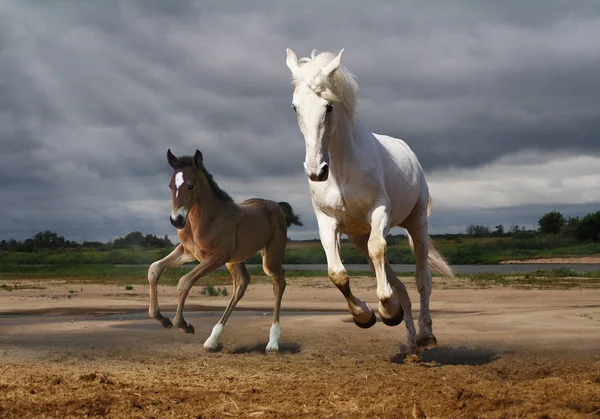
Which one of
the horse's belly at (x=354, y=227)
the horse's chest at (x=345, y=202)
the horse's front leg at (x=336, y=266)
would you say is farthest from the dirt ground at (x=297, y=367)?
the horse's chest at (x=345, y=202)

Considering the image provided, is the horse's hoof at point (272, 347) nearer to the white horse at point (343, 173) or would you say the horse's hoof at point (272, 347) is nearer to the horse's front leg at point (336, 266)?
the white horse at point (343, 173)

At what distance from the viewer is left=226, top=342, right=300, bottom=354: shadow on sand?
10.3 metres

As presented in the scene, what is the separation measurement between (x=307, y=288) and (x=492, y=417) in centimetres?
1946

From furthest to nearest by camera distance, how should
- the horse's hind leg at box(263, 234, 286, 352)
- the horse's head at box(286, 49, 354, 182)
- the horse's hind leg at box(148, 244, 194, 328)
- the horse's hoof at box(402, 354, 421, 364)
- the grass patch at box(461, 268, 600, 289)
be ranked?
the grass patch at box(461, 268, 600, 289), the horse's hind leg at box(263, 234, 286, 352), the horse's hind leg at box(148, 244, 194, 328), the horse's hoof at box(402, 354, 421, 364), the horse's head at box(286, 49, 354, 182)

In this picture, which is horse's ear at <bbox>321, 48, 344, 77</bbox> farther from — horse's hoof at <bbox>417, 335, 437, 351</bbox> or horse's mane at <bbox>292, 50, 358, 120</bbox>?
horse's hoof at <bbox>417, 335, 437, 351</bbox>

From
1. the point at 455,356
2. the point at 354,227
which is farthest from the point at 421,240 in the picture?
the point at 354,227

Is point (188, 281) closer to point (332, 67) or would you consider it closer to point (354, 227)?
point (354, 227)

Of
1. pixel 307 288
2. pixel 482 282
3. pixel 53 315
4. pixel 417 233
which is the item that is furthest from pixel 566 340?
pixel 482 282

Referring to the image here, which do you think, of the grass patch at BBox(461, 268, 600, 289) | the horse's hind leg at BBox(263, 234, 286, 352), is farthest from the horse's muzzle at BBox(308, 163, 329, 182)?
the grass patch at BBox(461, 268, 600, 289)

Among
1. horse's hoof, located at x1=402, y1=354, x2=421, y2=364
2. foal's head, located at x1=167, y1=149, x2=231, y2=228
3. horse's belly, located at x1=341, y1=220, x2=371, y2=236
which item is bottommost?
horse's hoof, located at x1=402, y1=354, x2=421, y2=364

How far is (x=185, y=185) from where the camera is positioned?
1022cm

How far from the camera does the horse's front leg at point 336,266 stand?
7289 millimetres

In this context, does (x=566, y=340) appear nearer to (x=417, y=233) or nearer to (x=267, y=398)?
(x=417, y=233)

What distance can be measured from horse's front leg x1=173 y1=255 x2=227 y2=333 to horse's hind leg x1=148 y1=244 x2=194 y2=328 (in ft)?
0.52
